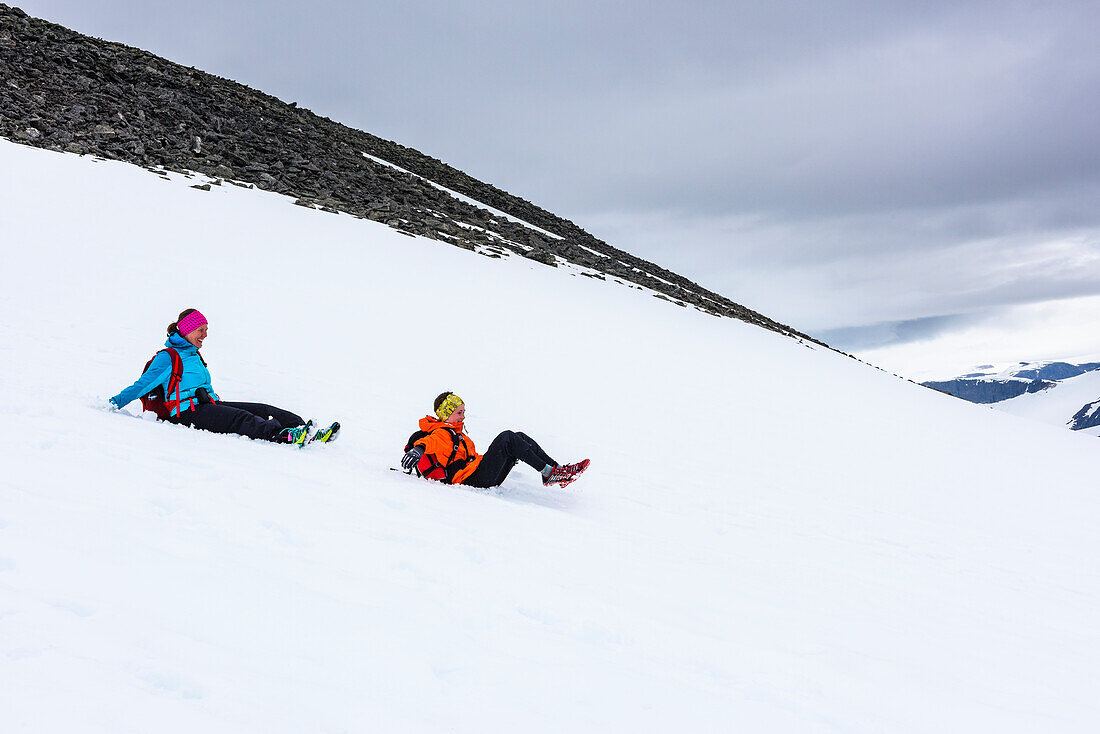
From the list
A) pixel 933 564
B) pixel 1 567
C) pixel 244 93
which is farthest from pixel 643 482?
pixel 244 93

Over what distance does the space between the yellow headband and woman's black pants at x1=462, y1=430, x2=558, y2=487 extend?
0.52 meters

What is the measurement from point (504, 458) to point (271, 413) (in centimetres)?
247

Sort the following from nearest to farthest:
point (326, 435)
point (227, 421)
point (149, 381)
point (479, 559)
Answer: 1. point (479, 559)
2. point (149, 381)
3. point (227, 421)
4. point (326, 435)

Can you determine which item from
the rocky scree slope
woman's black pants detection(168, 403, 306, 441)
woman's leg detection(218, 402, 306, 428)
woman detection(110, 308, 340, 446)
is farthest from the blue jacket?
the rocky scree slope

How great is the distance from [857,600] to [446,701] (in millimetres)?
3652

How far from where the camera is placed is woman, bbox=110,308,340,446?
5.81 meters

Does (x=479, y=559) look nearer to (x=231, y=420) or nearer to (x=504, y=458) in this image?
(x=504, y=458)

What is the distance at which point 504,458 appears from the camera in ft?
20.6

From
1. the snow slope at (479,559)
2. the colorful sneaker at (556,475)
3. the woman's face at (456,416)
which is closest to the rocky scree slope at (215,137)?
the snow slope at (479,559)

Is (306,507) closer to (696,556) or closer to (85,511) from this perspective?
(85,511)

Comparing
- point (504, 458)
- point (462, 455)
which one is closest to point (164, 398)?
point (462, 455)

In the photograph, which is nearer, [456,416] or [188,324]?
[188,324]

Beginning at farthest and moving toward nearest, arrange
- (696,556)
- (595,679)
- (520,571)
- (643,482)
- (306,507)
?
(643,482)
(696,556)
(306,507)
(520,571)
(595,679)

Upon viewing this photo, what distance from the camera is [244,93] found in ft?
131
